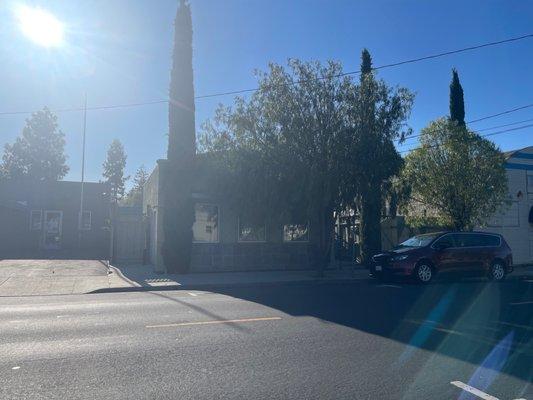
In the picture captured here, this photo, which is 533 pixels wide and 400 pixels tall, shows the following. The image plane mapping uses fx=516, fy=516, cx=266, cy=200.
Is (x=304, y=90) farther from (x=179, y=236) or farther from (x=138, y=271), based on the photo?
(x=138, y=271)

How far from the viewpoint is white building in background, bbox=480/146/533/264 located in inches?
900

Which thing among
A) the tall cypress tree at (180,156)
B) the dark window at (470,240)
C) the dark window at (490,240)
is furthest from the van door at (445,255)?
the tall cypress tree at (180,156)

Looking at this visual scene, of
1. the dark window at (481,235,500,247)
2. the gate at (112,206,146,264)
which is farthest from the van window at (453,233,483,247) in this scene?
the gate at (112,206,146,264)

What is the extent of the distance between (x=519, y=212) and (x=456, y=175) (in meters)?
6.04

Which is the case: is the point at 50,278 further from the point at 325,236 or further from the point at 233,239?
the point at 325,236

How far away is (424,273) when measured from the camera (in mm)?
15367

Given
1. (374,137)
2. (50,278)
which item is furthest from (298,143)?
(50,278)

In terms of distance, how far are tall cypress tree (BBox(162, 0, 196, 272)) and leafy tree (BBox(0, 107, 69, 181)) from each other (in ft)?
128

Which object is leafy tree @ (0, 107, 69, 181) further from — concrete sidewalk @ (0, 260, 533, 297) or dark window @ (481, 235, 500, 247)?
dark window @ (481, 235, 500, 247)

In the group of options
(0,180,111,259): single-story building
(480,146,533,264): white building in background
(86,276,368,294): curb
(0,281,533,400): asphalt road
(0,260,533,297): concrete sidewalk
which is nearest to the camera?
(0,281,533,400): asphalt road

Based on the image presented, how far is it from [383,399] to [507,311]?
241 inches

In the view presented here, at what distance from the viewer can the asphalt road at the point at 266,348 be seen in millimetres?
5273

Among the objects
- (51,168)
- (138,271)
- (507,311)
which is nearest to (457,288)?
(507,311)

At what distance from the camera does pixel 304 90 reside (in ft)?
53.9
